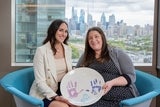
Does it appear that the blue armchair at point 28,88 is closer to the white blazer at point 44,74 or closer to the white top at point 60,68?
the white blazer at point 44,74

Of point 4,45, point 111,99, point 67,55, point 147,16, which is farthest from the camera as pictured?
point 147,16

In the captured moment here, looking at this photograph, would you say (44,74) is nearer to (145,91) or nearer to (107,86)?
(107,86)

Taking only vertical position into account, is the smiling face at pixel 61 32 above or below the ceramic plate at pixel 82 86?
above

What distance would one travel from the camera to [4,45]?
2908mm

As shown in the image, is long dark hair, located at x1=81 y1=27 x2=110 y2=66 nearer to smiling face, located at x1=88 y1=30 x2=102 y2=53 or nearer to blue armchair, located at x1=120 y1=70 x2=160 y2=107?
smiling face, located at x1=88 y1=30 x2=102 y2=53

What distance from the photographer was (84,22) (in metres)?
A: 3.11

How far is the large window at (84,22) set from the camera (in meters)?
3.01

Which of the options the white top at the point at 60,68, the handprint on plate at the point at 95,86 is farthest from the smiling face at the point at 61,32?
the handprint on plate at the point at 95,86

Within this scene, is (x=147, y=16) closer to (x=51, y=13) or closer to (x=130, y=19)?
(x=130, y=19)

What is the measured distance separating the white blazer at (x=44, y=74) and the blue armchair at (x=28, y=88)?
0.14m

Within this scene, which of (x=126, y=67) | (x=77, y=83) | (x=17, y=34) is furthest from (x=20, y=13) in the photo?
(x=126, y=67)

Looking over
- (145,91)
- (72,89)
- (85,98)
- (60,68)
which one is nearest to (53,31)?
(60,68)

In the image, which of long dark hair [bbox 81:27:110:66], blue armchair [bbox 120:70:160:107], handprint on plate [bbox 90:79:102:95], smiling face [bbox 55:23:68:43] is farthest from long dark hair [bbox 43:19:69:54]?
blue armchair [bbox 120:70:160:107]

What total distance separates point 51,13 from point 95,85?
1095 mm
